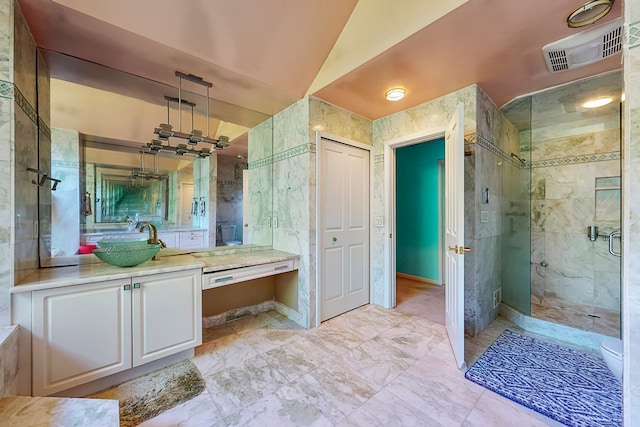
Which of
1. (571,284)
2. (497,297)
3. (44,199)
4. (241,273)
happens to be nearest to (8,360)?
(44,199)

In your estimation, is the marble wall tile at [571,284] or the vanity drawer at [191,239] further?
the marble wall tile at [571,284]

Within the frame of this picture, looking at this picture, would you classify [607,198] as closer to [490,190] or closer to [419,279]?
[490,190]

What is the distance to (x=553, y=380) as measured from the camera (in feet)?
5.66

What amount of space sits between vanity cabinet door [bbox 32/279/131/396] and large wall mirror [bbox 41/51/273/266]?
0.63 metres

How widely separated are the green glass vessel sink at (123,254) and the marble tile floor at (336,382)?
0.94 meters

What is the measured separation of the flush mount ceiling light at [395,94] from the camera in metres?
2.36

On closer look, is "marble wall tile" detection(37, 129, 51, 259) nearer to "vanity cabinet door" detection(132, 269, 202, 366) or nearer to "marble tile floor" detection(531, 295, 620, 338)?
"vanity cabinet door" detection(132, 269, 202, 366)

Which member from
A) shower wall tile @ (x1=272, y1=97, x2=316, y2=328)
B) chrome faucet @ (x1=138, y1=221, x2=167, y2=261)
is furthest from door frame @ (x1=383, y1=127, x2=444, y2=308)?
chrome faucet @ (x1=138, y1=221, x2=167, y2=261)

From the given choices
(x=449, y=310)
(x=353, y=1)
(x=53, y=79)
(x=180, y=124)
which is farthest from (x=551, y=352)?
(x=53, y=79)

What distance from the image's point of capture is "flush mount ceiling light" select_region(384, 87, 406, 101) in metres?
2.36

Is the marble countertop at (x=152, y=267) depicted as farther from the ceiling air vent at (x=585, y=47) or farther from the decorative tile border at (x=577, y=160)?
the decorative tile border at (x=577, y=160)

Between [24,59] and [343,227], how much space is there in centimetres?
274

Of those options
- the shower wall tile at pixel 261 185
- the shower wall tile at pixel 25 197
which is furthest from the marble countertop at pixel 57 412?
the shower wall tile at pixel 261 185

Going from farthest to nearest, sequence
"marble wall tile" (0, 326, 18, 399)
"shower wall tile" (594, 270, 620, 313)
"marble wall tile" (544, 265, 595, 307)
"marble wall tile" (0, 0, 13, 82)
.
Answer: "marble wall tile" (544, 265, 595, 307), "shower wall tile" (594, 270, 620, 313), "marble wall tile" (0, 0, 13, 82), "marble wall tile" (0, 326, 18, 399)
